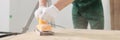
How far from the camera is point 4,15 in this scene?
3115 mm

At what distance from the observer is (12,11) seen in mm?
3082

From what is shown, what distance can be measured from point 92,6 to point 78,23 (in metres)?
0.24

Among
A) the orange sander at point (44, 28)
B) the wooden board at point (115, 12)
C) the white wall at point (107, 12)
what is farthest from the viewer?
the white wall at point (107, 12)

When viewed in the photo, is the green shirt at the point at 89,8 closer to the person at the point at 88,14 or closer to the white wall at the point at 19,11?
the person at the point at 88,14

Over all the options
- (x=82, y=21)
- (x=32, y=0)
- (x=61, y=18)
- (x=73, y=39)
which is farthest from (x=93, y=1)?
(x=73, y=39)

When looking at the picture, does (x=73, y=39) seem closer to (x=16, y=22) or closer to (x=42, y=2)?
(x=42, y=2)

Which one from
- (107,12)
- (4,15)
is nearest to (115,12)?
(107,12)

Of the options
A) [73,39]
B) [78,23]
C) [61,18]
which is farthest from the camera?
[61,18]

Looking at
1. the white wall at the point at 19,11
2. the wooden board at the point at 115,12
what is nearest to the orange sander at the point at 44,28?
the wooden board at the point at 115,12

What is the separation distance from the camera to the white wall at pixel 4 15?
3.07 metres

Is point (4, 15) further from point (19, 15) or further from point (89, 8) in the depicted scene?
point (89, 8)

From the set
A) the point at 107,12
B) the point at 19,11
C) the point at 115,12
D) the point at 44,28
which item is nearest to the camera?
the point at 44,28

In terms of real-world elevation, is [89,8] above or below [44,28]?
above

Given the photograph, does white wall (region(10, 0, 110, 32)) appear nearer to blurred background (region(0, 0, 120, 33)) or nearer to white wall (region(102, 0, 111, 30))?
blurred background (region(0, 0, 120, 33))
